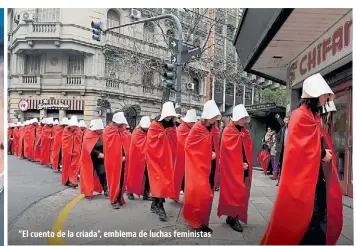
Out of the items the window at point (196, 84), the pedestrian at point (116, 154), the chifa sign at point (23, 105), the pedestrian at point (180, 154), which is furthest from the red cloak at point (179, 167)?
the chifa sign at point (23, 105)

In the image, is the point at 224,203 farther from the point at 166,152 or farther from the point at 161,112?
the point at 161,112

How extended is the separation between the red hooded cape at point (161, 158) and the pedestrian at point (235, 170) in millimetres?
725

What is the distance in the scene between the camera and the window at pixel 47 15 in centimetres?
421

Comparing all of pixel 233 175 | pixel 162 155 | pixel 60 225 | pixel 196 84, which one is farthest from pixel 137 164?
pixel 60 225

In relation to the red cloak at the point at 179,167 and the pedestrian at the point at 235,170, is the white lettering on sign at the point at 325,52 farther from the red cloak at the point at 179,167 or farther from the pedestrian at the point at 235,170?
the red cloak at the point at 179,167

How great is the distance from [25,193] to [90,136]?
151cm

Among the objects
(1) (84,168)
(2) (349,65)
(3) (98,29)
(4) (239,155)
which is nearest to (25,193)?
(1) (84,168)

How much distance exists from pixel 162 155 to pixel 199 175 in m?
0.88

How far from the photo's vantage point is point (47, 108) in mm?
4746

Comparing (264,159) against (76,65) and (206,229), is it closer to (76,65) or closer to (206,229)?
(206,229)

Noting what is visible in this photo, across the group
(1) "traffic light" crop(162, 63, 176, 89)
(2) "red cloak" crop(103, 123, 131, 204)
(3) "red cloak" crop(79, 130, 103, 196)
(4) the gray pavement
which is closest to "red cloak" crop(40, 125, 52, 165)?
(3) "red cloak" crop(79, 130, 103, 196)

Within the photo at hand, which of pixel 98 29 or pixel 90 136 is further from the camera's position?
pixel 90 136

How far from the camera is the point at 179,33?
17.8 feet

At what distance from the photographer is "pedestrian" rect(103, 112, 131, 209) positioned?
19.4ft
